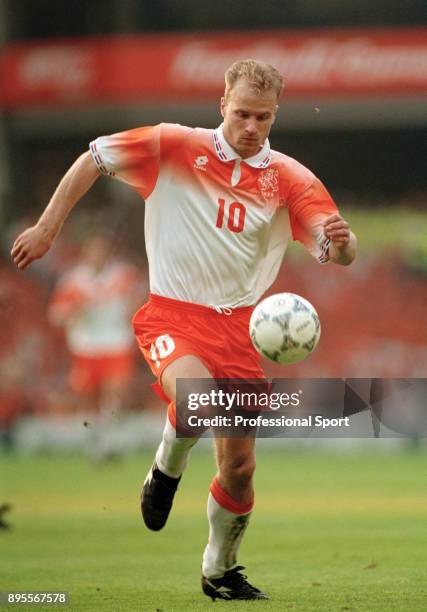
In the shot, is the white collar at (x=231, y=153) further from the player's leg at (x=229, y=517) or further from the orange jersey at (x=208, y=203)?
the player's leg at (x=229, y=517)

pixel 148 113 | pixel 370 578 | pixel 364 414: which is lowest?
pixel 148 113

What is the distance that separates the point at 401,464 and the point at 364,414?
7.07 meters

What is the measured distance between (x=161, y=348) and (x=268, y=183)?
0.91 m

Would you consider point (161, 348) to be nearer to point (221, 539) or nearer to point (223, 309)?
point (223, 309)

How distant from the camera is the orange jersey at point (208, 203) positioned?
5914 mm

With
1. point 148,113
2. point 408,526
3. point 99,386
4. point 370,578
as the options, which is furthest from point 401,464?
point 148,113

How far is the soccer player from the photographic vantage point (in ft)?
19.1

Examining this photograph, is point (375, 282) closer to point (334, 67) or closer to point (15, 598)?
point (334, 67)

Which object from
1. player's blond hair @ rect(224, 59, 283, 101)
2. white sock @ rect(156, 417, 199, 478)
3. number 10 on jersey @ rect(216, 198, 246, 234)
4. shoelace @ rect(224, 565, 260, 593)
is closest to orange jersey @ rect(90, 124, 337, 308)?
number 10 on jersey @ rect(216, 198, 246, 234)

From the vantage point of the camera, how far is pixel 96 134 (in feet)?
65.7

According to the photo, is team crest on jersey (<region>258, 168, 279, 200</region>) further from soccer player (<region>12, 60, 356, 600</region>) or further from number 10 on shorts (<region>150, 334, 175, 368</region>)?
number 10 on shorts (<region>150, 334, 175, 368</region>)

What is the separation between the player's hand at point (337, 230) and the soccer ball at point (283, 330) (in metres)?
0.32

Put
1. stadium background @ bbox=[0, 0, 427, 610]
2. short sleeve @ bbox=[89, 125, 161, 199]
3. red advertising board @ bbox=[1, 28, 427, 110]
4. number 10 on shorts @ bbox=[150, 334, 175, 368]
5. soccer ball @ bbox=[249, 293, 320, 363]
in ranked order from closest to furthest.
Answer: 1. soccer ball @ bbox=[249, 293, 320, 363]
2. number 10 on shorts @ bbox=[150, 334, 175, 368]
3. short sleeve @ bbox=[89, 125, 161, 199]
4. stadium background @ bbox=[0, 0, 427, 610]
5. red advertising board @ bbox=[1, 28, 427, 110]

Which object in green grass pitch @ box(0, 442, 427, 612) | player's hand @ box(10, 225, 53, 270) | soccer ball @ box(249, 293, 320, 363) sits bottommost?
green grass pitch @ box(0, 442, 427, 612)
